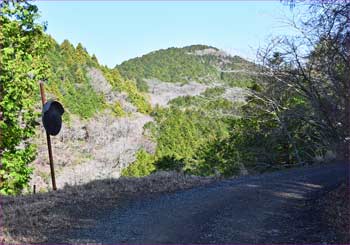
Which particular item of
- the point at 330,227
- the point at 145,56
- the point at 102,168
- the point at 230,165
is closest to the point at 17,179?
the point at 330,227

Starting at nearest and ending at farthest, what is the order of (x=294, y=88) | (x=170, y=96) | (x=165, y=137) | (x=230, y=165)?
1. (x=294, y=88)
2. (x=230, y=165)
3. (x=165, y=137)
4. (x=170, y=96)

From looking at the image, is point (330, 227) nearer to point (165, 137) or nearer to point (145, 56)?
point (165, 137)

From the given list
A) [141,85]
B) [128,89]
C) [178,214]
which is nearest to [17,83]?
[178,214]

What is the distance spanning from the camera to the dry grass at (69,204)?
6.59 metres

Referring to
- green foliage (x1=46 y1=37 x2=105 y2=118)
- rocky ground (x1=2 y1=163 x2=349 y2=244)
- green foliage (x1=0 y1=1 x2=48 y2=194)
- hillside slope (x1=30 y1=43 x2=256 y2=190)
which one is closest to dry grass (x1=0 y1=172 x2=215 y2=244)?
rocky ground (x1=2 y1=163 x2=349 y2=244)

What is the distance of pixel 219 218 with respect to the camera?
7090mm

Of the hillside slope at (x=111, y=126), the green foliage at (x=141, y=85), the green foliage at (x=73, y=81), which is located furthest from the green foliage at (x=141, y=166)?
the green foliage at (x=141, y=85)

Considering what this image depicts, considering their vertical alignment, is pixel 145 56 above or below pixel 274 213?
above

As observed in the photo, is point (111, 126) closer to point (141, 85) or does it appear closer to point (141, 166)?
point (141, 166)

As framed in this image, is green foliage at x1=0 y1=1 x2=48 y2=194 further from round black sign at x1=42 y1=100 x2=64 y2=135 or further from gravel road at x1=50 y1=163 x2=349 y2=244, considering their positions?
gravel road at x1=50 y1=163 x2=349 y2=244

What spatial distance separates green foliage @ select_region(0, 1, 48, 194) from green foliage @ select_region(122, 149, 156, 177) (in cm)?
2142

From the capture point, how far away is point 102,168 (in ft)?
128

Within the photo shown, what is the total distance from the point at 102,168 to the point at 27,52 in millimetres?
25333

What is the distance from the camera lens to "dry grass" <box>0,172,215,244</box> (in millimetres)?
6590
